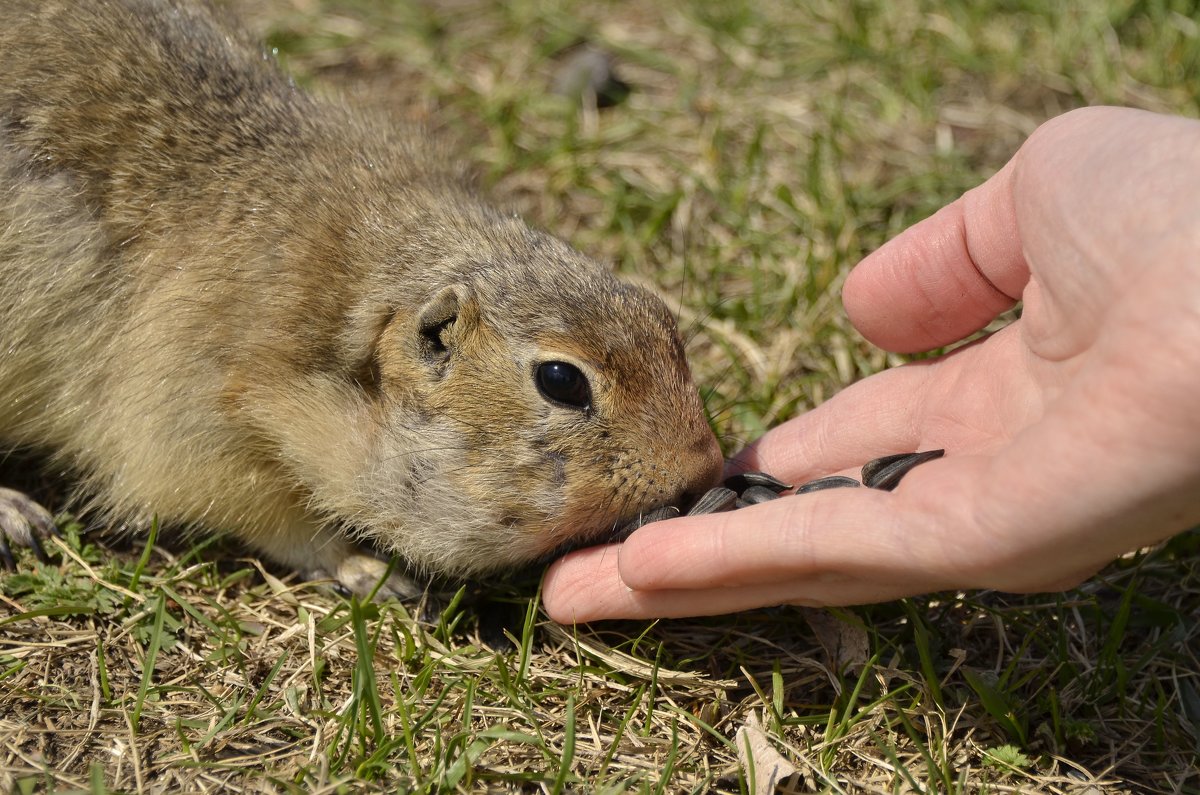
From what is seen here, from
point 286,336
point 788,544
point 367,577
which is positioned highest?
point 286,336

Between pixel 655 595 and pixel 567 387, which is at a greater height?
pixel 567 387

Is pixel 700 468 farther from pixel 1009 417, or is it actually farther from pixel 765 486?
pixel 1009 417

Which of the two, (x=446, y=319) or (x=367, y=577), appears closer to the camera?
(x=446, y=319)

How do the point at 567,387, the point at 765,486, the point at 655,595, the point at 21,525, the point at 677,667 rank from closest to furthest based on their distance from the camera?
1. the point at 655,595
2. the point at 567,387
3. the point at 677,667
4. the point at 765,486
5. the point at 21,525

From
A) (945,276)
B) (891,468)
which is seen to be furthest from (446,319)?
(945,276)

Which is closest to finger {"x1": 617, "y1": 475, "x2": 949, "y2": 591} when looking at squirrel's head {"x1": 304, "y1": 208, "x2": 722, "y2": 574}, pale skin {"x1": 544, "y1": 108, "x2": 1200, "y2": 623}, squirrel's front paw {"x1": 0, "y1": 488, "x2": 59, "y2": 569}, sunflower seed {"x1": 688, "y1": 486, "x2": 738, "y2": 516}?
pale skin {"x1": 544, "y1": 108, "x2": 1200, "y2": 623}

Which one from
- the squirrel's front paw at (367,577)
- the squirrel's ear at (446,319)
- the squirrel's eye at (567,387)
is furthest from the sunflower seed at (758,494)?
the squirrel's front paw at (367,577)

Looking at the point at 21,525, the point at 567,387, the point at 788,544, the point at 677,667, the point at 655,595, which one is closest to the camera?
the point at 788,544
